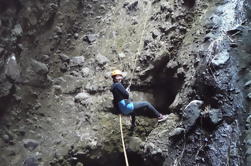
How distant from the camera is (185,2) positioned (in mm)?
6082

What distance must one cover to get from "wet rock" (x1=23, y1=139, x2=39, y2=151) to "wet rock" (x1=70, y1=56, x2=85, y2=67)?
174cm

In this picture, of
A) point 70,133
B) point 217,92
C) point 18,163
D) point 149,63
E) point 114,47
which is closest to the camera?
point 217,92

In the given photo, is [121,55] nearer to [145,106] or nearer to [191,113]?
[145,106]

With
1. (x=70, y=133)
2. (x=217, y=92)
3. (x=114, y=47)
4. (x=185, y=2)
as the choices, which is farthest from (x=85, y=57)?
(x=217, y=92)

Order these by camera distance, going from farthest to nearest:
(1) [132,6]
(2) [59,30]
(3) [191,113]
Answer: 1. (1) [132,6]
2. (2) [59,30]
3. (3) [191,113]

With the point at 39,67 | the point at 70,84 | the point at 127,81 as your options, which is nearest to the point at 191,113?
the point at 127,81

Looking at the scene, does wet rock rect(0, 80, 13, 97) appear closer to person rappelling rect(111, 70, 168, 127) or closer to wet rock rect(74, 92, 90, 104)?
wet rock rect(74, 92, 90, 104)

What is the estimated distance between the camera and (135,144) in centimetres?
536

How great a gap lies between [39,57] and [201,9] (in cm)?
324

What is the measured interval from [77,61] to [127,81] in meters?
1.18

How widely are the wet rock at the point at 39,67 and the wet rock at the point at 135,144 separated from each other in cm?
218

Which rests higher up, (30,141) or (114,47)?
(114,47)

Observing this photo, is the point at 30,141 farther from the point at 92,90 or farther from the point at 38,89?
the point at 92,90

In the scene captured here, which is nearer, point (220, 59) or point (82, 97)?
point (220, 59)
